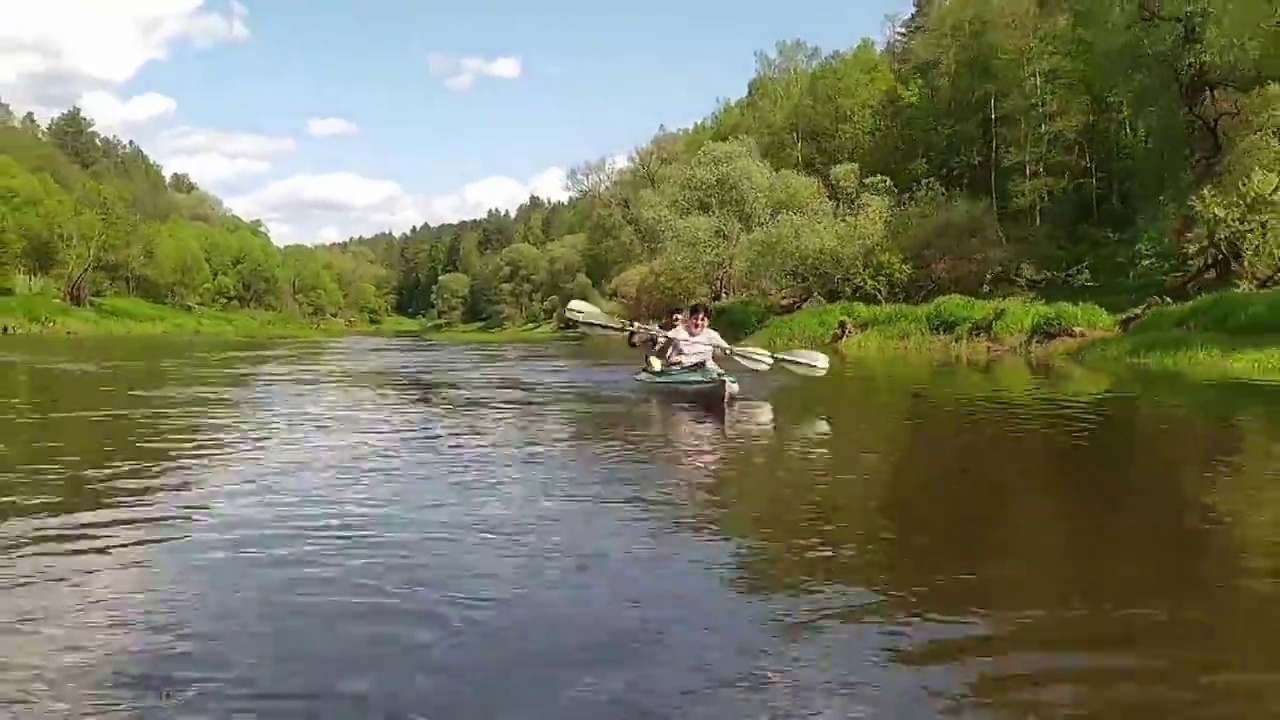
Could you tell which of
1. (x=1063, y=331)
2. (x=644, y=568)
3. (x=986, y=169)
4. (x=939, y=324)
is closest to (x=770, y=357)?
(x=644, y=568)

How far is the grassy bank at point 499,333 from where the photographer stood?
9831 cm

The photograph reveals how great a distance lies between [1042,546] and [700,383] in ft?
52.7

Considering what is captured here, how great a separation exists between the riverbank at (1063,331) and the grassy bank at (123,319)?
2070 inches

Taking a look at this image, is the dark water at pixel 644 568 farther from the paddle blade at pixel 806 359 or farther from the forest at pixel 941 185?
the forest at pixel 941 185

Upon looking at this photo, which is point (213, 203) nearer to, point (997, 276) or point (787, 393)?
point (997, 276)

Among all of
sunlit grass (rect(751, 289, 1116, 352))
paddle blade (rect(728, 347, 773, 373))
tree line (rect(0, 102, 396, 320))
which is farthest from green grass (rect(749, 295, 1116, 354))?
tree line (rect(0, 102, 396, 320))

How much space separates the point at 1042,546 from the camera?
480 inches

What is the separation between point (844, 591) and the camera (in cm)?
1033

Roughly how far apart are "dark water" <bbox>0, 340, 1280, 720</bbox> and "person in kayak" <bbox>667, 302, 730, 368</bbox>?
5.04 m

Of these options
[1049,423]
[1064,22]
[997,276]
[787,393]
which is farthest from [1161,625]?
[1064,22]

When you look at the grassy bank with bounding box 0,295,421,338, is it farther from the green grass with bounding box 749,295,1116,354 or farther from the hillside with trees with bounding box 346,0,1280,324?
the green grass with bounding box 749,295,1116,354

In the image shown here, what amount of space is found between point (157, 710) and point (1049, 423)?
1894 cm

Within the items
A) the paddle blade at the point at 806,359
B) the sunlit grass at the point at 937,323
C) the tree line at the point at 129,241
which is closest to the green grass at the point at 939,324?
the sunlit grass at the point at 937,323

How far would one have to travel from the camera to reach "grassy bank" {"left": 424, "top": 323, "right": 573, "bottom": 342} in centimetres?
9831
